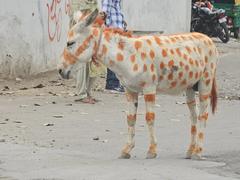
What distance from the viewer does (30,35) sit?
14.8 m

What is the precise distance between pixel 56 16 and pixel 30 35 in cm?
121

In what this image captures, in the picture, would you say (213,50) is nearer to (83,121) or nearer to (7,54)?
(83,121)

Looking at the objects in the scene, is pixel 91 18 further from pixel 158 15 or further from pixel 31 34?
pixel 158 15

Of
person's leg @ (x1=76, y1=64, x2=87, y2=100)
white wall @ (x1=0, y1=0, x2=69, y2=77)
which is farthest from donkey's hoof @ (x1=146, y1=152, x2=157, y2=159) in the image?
white wall @ (x1=0, y1=0, x2=69, y2=77)

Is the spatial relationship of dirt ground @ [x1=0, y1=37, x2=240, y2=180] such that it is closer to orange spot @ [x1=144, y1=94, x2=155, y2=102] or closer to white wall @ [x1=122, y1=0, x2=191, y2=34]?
orange spot @ [x1=144, y1=94, x2=155, y2=102]

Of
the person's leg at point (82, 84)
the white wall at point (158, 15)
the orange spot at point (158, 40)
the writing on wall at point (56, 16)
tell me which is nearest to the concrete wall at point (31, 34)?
the writing on wall at point (56, 16)

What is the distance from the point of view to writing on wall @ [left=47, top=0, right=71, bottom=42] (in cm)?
1549

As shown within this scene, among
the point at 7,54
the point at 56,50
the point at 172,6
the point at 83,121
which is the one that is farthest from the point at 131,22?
the point at 83,121

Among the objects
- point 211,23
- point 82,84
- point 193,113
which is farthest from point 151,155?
point 211,23

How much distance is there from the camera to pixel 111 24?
40.7 feet

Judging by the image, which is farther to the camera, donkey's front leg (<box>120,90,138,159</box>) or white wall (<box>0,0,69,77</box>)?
white wall (<box>0,0,69,77</box>)

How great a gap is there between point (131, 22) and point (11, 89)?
7887mm

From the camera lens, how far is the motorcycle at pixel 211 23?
92.5 feet

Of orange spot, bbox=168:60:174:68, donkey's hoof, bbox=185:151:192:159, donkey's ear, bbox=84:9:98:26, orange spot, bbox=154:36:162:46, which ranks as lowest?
donkey's hoof, bbox=185:151:192:159
